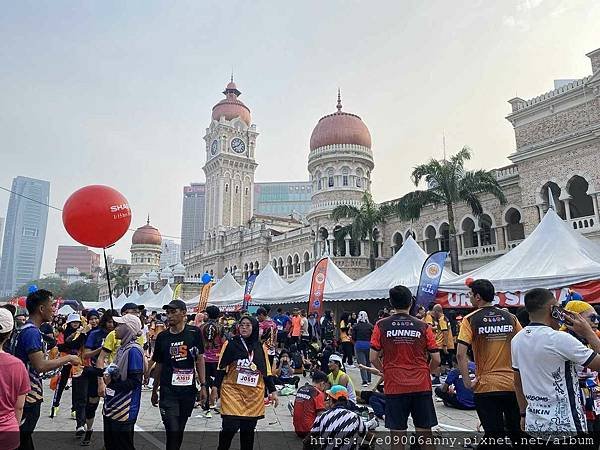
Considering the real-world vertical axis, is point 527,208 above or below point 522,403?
above

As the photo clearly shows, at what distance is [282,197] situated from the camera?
4274 inches

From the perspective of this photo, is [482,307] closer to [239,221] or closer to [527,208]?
[527,208]

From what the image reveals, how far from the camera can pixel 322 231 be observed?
1195 inches

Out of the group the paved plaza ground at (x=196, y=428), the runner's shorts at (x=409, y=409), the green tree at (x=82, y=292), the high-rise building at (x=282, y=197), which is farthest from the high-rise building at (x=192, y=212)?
the runner's shorts at (x=409, y=409)

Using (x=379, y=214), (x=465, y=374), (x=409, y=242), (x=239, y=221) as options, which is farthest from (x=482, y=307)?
(x=239, y=221)

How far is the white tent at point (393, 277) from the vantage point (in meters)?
14.0

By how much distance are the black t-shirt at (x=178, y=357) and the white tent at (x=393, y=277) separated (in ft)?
33.0

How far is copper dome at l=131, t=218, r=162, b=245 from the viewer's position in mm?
65375

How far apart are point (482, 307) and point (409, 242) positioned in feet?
37.8

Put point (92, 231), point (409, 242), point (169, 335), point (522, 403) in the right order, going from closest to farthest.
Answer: point (522, 403) → point (169, 335) → point (92, 231) → point (409, 242)

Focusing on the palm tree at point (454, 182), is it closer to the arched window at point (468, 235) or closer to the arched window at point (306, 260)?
the arched window at point (468, 235)

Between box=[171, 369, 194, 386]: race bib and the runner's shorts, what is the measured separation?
192 centimetres

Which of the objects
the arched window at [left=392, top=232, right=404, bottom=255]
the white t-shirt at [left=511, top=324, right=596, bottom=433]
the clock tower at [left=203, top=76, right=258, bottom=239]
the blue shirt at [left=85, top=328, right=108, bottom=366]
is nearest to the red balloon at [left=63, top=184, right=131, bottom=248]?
the blue shirt at [left=85, top=328, right=108, bottom=366]

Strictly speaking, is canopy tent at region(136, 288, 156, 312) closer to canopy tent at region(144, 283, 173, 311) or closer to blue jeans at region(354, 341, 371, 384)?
canopy tent at region(144, 283, 173, 311)
